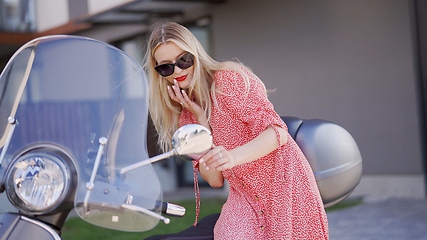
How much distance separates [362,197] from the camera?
24.4ft

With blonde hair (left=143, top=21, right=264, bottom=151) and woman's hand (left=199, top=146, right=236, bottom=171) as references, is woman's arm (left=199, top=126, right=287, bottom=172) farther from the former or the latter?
blonde hair (left=143, top=21, right=264, bottom=151)

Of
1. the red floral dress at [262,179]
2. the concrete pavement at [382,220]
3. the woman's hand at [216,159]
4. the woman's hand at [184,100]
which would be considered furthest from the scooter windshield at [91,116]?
the concrete pavement at [382,220]

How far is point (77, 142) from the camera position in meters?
1.69

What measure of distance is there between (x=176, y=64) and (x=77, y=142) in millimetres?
451

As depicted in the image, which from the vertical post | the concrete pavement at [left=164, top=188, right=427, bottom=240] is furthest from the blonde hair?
the vertical post

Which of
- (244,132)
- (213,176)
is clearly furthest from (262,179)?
(213,176)

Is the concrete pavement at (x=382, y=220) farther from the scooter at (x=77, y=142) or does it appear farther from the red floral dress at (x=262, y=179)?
the scooter at (x=77, y=142)

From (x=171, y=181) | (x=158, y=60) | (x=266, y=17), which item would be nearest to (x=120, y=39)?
(x=171, y=181)

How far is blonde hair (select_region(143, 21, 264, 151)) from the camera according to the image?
2.02 metres

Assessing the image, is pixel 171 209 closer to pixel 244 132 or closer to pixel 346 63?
pixel 244 132

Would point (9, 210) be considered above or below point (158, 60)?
below

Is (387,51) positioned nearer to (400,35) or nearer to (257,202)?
(400,35)

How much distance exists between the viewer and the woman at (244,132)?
202cm

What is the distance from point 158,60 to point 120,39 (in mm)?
9010
